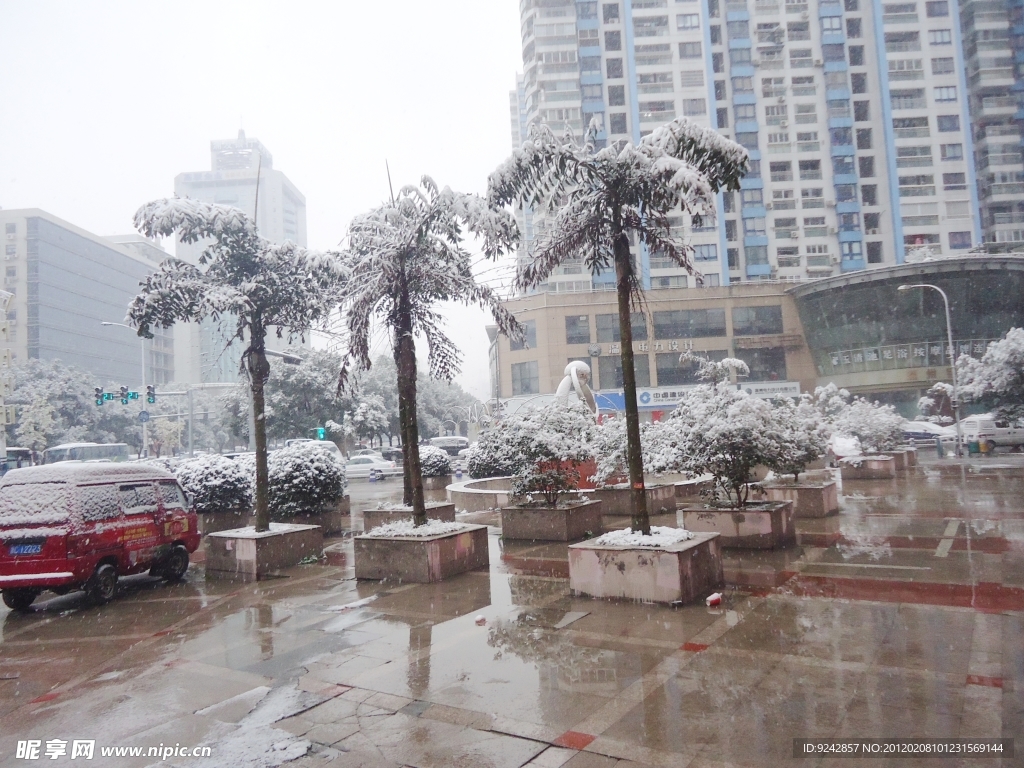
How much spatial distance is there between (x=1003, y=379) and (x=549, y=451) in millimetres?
27084

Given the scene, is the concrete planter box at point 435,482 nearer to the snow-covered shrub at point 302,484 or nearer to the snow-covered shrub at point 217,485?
the snow-covered shrub at point 217,485

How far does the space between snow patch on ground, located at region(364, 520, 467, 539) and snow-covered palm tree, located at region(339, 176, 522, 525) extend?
21 cm

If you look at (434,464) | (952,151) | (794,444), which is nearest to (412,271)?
(794,444)

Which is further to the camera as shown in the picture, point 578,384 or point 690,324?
point 690,324

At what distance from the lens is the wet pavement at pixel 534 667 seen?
14.8 ft

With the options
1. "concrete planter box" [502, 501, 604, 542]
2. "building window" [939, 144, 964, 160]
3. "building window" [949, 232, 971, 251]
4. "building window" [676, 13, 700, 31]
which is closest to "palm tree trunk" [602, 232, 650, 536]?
"concrete planter box" [502, 501, 604, 542]

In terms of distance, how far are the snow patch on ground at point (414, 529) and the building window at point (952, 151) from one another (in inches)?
2497

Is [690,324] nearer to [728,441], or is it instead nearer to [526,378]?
[526,378]

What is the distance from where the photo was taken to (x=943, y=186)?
191 ft

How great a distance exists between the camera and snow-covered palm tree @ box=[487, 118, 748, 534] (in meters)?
8.17

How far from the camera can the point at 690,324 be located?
54.1 meters

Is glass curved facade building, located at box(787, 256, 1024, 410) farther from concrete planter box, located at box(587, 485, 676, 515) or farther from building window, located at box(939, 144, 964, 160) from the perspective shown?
concrete planter box, located at box(587, 485, 676, 515)

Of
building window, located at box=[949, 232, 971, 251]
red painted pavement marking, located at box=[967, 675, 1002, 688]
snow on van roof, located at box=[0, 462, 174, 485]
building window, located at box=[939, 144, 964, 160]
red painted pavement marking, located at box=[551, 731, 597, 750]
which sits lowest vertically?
red painted pavement marking, located at box=[551, 731, 597, 750]

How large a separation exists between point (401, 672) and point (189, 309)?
7.95 meters
